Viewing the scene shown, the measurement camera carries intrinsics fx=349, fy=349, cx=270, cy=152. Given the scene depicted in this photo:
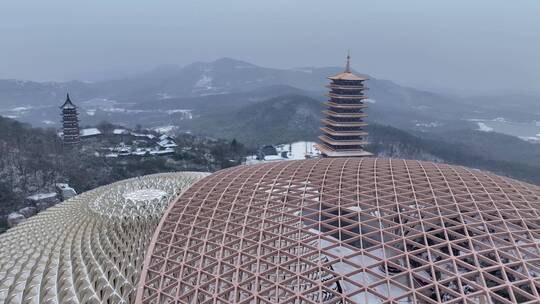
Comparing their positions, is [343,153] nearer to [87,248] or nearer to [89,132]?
[87,248]

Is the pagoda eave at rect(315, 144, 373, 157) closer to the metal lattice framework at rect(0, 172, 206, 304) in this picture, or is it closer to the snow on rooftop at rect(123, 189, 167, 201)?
the metal lattice framework at rect(0, 172, 206, 304)

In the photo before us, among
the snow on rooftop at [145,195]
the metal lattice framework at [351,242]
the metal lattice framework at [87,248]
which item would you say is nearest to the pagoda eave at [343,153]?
the metal lattice framework at [87,248]

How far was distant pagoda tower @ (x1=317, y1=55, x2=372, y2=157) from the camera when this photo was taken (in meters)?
42.8

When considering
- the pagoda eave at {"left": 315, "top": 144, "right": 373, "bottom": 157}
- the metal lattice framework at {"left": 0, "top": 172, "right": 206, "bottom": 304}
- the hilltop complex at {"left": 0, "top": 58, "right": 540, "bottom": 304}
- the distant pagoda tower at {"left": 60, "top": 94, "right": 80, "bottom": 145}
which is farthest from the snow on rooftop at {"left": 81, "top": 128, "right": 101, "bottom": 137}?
the hilltop complex at {"left": 0, "top": 58, "right": 540, "bottom": 304}

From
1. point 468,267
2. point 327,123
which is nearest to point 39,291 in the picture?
point 468,267

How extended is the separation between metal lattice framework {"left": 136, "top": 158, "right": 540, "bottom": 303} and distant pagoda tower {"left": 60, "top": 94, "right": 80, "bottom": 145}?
163 feet

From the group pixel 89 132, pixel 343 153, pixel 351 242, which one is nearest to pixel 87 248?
pixel 351 242

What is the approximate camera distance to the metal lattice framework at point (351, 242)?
8945 millimetres

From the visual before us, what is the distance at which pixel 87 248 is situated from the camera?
13.5 meters

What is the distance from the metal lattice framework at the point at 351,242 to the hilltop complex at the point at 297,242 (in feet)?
0.14

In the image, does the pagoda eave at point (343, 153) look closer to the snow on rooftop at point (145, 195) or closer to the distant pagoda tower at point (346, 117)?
the distant pagoda tower at point (346, 117)

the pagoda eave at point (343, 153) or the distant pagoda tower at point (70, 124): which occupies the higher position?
the distant pagoda tower at point (70, 124)

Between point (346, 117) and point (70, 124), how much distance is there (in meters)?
43.1

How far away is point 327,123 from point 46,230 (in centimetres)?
3449
